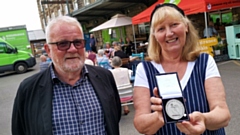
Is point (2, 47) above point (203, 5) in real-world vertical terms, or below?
below

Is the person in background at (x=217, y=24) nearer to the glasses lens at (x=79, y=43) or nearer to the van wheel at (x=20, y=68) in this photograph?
the glasses lens at (x=79, y=43)

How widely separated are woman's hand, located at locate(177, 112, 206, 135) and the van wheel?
619 inches

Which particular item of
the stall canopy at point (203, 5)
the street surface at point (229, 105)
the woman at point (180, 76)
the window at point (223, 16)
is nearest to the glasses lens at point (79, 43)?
the woman at point (180, 76)

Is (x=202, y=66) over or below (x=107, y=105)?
over

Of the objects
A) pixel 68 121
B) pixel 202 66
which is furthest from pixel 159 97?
pixel 68 121

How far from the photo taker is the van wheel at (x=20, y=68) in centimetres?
1504

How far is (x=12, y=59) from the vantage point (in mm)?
14812

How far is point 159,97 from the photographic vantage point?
115cm

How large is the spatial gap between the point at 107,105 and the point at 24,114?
0.61m

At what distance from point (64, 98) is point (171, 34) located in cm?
90

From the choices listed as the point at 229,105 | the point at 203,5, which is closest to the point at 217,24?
the point at 203,5

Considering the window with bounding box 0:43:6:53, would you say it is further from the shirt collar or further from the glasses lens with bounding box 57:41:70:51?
the glasses lens with bounding box 57:41:70:51

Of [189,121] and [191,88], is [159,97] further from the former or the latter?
[191,88]

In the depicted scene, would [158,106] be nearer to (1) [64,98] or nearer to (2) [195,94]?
(2) [195,94]
